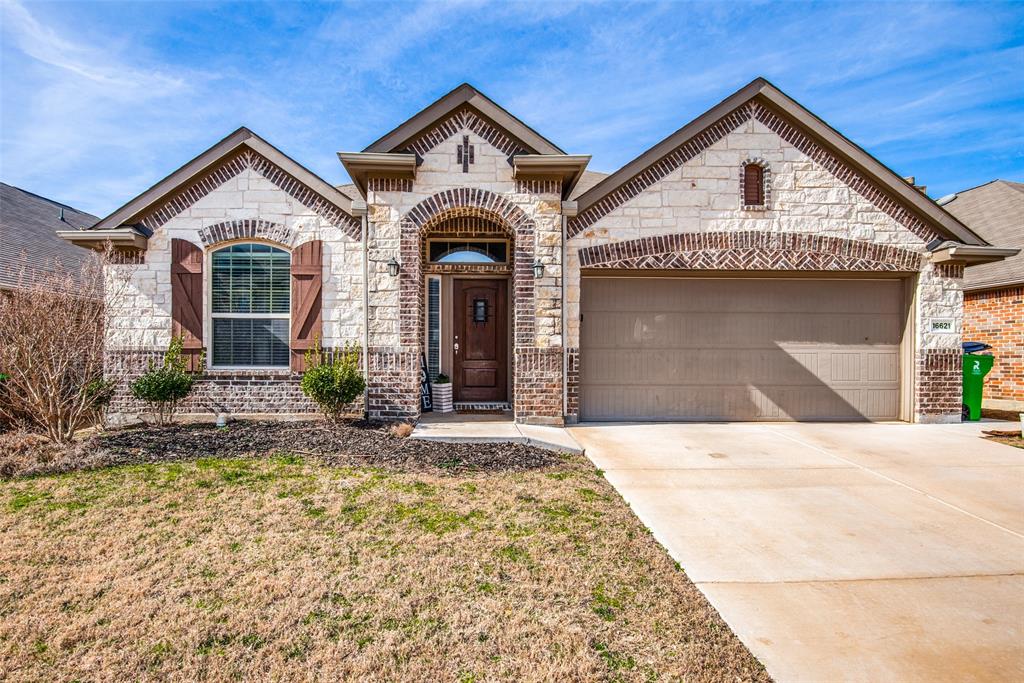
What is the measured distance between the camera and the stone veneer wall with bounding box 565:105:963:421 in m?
8.65

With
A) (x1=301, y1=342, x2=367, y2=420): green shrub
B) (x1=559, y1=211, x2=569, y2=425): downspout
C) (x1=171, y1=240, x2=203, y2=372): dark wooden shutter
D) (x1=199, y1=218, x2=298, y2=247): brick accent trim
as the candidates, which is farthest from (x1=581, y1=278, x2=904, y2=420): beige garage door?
(x1=171, y1=240, x2=203, y2=372): dark wooden shutter

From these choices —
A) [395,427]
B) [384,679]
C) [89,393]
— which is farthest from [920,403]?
[89,393]

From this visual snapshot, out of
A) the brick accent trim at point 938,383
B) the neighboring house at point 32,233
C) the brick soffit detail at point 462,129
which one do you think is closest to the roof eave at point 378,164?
the brick soffit detail at point 462,129

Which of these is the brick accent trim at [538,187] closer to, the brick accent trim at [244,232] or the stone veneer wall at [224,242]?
the stone veneer wall at [224,242]

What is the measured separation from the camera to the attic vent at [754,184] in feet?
28.6

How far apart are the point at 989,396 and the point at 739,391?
7.76 meters

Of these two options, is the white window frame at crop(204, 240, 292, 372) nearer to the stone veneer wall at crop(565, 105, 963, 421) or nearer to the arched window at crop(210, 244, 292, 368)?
the arched window at crop(210, 244, 292, 368)

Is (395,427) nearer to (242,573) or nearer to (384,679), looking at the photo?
(242,573)

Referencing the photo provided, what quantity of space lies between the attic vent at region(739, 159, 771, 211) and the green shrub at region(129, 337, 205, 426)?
9.12 m

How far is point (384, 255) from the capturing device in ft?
26.7

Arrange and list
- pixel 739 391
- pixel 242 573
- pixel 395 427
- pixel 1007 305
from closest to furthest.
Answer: pixel 242 573
pixel 395 427
pixel 739 391
pixel 1007 305

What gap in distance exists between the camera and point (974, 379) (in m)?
9.18

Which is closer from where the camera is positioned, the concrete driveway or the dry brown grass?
the dry brown grass

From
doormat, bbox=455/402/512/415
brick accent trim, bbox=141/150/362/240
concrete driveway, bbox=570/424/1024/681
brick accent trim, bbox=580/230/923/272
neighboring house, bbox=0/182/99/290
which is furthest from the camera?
neighboring house, bbox=0/182/99/290
